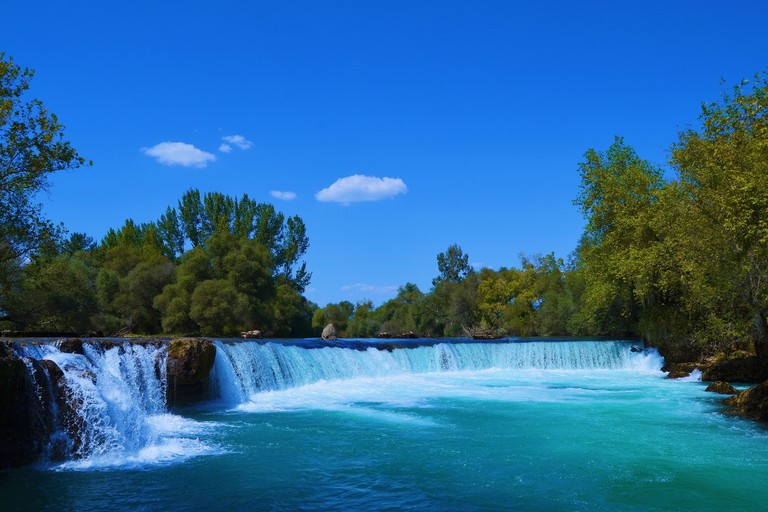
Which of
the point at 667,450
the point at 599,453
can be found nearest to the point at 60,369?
the point at 599,453

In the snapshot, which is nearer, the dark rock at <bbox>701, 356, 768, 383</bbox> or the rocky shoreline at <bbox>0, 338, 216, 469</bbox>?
the rocky shoreline at <bbox>0, 338, 216, 469</bbox>

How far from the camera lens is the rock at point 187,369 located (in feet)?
49.9

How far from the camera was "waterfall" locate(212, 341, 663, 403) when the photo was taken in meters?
17.6

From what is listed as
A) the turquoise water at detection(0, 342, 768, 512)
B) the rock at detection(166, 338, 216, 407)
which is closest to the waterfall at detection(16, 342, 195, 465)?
the turquoise water at detection(0, 342, 768, 512)

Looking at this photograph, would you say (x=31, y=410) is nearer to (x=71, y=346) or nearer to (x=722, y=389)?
(x=71, y=346)

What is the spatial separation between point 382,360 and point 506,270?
39312 mm

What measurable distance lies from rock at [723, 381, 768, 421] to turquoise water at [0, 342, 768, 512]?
0.50 m

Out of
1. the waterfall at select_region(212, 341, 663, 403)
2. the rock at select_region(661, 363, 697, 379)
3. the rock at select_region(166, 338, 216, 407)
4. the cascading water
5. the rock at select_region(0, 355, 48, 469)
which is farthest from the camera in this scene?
the rock at select_region(661, 363, 697, 379)

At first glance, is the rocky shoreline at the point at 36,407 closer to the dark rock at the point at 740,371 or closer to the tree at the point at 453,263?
the dark rock at the point at 740,371

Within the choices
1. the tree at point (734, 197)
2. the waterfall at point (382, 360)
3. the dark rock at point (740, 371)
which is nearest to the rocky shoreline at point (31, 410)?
the waterfall at point (382, 360)

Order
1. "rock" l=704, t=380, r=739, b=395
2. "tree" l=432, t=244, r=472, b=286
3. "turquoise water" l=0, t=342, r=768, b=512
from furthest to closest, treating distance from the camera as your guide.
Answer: "tree" l=432, t=244, r=472, b=286 → "rock" l=704, t=380, r=739, b=395 → "turquoise water" l=0, t=342, r=768, b=512

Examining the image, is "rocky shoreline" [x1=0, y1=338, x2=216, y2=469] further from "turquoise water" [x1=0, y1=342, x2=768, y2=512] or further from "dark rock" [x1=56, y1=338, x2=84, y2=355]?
"dark rock" [x1=56, y1=338, x2=84, y2=355]

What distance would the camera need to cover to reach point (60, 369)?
1072 centimetres

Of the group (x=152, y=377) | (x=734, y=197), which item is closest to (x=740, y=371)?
(x=734, y=197)
